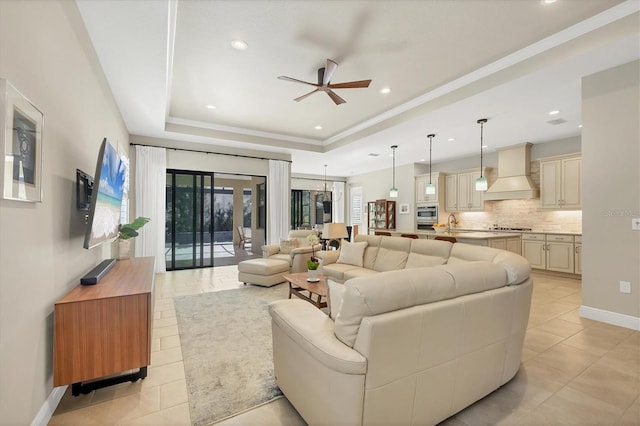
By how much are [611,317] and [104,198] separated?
538 cm

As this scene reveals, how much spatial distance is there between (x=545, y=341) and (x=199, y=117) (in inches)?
235

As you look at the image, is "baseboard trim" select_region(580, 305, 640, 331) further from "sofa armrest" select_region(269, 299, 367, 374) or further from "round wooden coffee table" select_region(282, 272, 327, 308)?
"sofa armrest" select_region(269, 299, 367, 374)

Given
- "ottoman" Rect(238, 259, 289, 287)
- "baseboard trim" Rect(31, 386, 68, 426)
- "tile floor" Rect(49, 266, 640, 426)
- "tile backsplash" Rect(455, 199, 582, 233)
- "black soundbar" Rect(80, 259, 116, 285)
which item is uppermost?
"tile backsplash" Rect(455, 199, 582, 233)

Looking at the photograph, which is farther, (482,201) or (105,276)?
(482,201)

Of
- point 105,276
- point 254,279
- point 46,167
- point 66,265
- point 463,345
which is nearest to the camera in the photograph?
point 463,345

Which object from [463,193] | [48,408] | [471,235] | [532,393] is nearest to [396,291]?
[532,393]

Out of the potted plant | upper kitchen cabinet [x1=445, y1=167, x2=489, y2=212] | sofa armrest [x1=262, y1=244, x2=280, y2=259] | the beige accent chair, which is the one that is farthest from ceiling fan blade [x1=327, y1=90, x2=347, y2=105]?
upper kitchen cabinet [x1=445, y1=167, x2=489, y2=212]

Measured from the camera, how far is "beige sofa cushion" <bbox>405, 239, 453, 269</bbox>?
3566 mm

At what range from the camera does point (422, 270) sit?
166cm

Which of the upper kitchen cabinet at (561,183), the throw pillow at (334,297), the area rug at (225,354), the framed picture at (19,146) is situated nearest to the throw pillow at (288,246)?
the area rug at (225,354)

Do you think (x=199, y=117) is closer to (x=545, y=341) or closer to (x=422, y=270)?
(x=422, y=270)

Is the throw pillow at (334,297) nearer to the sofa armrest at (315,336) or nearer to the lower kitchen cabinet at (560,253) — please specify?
the sofa armrest at (315,336)

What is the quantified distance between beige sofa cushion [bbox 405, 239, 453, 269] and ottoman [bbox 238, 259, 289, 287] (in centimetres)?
221

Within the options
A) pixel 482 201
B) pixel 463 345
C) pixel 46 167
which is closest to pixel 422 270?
pixel 463 345
